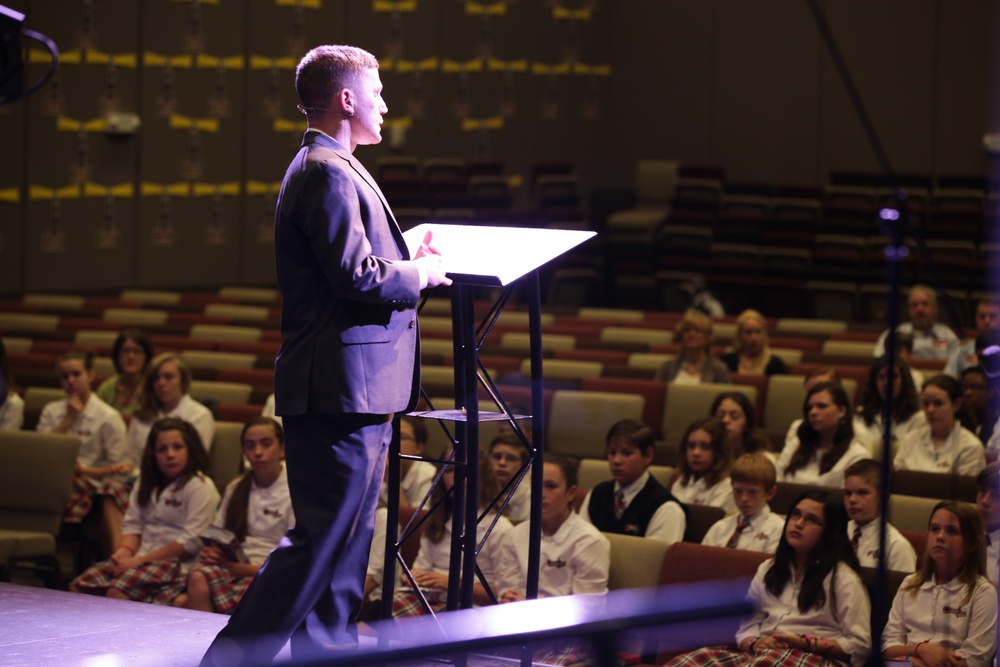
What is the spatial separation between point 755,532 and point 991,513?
2.52ft

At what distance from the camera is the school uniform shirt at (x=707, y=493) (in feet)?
15.3

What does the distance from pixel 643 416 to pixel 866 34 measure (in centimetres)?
896

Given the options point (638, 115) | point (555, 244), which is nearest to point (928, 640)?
point (555, 244)

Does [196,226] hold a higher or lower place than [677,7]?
lower

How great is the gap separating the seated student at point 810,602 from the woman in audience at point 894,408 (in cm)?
162

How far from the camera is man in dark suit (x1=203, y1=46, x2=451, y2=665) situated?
2404mm

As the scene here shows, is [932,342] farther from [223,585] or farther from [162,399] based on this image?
[223,585]

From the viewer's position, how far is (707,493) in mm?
4699

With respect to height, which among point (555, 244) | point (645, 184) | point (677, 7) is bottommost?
point (555, 244)

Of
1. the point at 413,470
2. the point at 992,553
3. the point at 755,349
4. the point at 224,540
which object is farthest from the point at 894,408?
the point at 224,540

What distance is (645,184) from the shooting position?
1337 cm

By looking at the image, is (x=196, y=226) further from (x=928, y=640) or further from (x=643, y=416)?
(x=928, y=640)

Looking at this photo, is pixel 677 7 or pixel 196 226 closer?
pixel 196 226

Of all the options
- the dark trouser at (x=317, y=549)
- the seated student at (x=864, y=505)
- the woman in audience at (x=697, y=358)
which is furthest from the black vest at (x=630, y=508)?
the dark trouser at (x=317, y=549)
